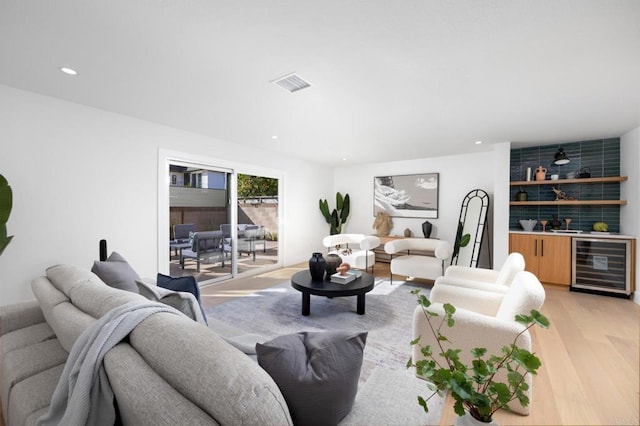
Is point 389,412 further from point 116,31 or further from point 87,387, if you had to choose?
point 116,31

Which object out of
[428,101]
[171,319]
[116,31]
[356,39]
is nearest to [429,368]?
[171,319]

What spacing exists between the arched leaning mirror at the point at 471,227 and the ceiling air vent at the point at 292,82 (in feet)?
13.8

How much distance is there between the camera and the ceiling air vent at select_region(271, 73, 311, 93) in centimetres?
244

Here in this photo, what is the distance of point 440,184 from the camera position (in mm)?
5863

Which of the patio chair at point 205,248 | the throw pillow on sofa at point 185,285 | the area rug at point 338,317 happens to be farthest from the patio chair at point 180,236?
the throw pillow on sofa at point 185,285

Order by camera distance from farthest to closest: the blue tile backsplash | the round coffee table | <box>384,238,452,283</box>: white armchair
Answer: the blue tile backsplash, <box>384,238,452,283</box>: white armchair, the round coffee table

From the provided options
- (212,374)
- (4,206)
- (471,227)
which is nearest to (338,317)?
(212,374)

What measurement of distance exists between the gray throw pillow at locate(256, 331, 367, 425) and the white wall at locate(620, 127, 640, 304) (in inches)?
195

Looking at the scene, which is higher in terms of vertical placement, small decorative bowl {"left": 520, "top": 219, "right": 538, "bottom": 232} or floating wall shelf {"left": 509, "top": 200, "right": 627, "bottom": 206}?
floating wall shelf {"left": 509, "top": 200, "right": 627, "bottom": 206}

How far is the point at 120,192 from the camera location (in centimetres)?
340

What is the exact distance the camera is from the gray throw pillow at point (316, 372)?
0.91 m

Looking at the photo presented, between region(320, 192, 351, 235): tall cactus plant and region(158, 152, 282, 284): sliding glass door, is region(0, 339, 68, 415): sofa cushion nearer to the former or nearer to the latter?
region(158, 152, 282, 284): sliding glass door

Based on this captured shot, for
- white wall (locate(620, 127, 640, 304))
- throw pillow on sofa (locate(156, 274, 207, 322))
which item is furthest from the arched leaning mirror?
throw pillow on sofa (locate(156, 274, 207, 322))

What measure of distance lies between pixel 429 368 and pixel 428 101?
2832mm
